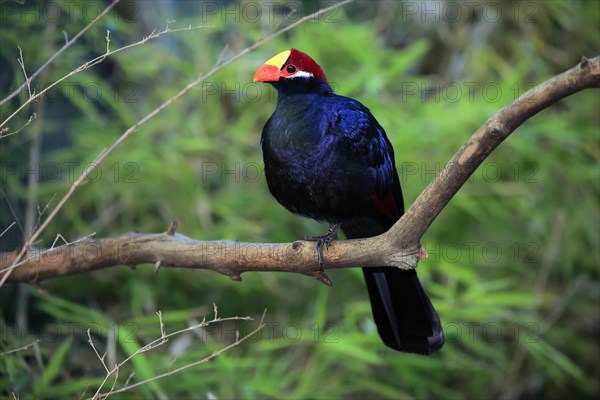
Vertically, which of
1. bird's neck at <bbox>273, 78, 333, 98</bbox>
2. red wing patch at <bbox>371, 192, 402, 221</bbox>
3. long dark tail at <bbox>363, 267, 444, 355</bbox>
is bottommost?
long dark tail at <bbox>363, 267, 444, 355</bbox>

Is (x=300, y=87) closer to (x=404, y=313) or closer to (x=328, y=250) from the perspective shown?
(x=328, y=250)

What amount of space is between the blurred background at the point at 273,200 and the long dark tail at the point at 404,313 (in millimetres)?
466

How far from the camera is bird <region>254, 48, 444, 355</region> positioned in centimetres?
234

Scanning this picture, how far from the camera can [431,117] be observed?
11.7ft

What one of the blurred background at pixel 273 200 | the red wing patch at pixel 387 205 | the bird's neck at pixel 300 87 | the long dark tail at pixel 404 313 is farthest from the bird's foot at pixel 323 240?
the blurred background at pixel 273 200

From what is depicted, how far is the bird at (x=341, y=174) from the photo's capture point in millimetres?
2338

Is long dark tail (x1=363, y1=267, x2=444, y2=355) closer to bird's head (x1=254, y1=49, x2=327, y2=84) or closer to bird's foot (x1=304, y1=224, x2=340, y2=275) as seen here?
bird's foot (x1=304, y1=224, x2=340, y2=275)

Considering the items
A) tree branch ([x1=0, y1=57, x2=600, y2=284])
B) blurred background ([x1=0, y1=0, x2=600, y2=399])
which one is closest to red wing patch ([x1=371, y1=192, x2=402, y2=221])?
tree branch ([x1=0, y1=57, x2=600, y2=284])

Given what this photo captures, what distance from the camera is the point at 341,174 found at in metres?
2.34

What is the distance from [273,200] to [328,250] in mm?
1632

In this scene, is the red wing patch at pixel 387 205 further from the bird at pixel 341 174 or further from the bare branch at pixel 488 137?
the bare branch at pixel 488 137

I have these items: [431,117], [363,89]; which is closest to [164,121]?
[363,89]

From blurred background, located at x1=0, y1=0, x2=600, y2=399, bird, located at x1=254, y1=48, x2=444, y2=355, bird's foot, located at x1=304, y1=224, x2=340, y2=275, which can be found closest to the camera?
bird's foot, located at x1=304, y1=224, x2=340, y2=275

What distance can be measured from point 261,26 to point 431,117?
108 centimetres
